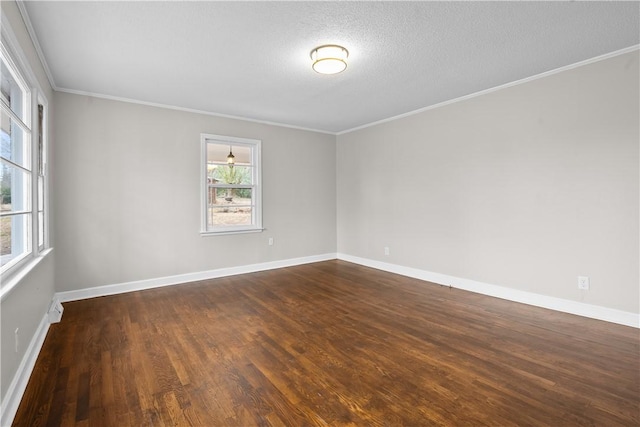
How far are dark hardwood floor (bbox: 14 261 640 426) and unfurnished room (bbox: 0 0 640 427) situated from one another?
2 centimetres

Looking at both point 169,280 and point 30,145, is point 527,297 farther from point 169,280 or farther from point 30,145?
point 30,145

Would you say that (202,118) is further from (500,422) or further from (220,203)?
(500,422)

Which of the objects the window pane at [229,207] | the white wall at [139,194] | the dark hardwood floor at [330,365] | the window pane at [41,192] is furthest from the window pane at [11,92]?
the window pane at [229,207]

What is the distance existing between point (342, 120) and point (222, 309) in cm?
353

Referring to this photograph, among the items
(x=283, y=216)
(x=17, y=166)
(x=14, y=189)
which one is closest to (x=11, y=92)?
(x=17, y=166)

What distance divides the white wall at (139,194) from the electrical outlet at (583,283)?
4.11 metres

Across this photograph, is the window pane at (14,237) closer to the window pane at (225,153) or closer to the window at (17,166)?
the window at (17,166)

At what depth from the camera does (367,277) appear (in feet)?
16.2

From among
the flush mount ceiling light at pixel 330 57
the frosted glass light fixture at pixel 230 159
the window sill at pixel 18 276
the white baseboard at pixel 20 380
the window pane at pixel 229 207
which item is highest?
the flush mount ceiling light at pixel 330 57

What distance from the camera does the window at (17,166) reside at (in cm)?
212

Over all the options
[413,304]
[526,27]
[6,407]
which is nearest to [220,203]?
[413,304]

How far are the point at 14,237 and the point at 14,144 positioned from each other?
0.71 meters

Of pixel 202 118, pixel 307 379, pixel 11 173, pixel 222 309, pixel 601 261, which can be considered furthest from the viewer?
pixel 202 118

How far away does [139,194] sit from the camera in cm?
430
